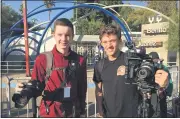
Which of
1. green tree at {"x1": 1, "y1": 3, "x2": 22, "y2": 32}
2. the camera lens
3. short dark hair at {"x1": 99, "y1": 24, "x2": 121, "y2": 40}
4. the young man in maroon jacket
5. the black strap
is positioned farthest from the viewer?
green tree at {"x1": 1, "y1": 3, "x2": 22, "y2": 32}

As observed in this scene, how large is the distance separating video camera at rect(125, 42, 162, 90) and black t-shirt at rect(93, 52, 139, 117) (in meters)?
0.12

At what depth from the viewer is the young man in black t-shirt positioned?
2727 millimetres

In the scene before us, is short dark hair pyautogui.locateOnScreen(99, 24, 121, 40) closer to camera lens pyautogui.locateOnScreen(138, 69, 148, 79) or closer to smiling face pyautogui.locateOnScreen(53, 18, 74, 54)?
smiling face pyautogui.locateOnScreen(53, 18, 74, 54)

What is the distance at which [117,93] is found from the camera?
108 inches

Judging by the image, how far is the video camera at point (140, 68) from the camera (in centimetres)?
237

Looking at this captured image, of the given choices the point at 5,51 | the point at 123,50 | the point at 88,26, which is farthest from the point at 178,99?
the point at 88,26

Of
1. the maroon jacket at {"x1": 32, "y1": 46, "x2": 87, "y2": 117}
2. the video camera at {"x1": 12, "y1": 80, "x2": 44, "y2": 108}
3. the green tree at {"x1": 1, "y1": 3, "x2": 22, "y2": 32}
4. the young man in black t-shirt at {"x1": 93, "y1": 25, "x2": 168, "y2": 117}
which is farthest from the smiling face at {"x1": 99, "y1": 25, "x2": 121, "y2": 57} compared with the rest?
the green tree at {"x1": 1, "y1": 3, "x2": 22, "y2": 32}

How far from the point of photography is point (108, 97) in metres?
2.81

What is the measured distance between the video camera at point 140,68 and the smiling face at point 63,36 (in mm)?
538

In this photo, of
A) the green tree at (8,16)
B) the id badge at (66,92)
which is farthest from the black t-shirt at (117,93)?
the green tree at (8,16)

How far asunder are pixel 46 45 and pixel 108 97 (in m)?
26.3

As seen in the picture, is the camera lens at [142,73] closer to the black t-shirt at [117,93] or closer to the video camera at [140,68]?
the video camera at [140,68]

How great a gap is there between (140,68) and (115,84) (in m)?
0.41

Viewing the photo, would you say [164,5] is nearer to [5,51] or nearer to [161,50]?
[161,50]
